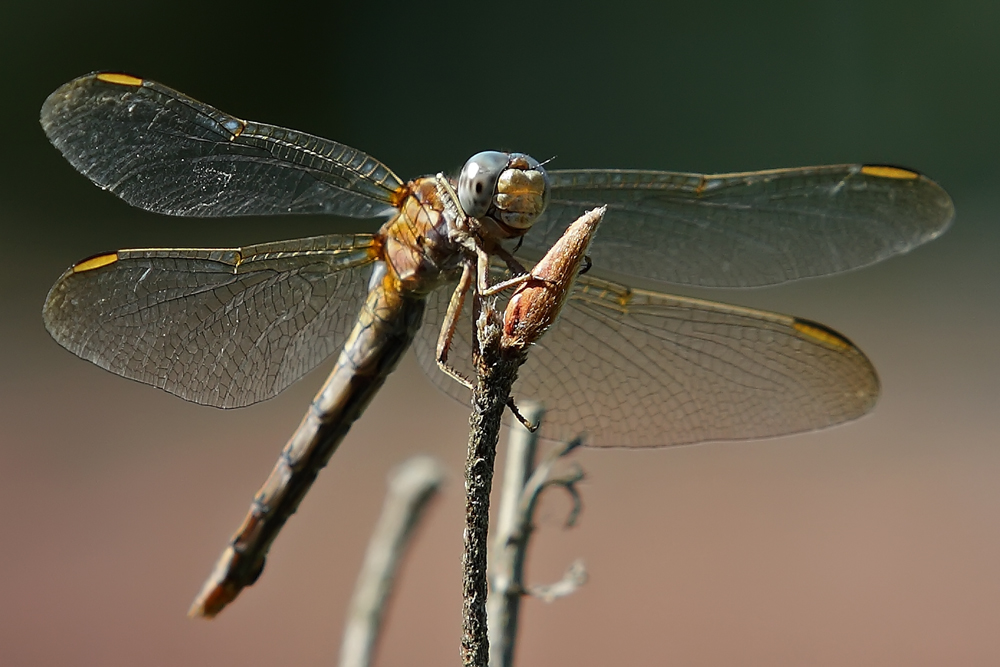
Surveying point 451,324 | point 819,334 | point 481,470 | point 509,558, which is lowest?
point 481,470

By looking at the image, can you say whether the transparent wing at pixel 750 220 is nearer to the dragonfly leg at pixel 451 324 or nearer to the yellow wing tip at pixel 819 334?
the yellow wing tip at pixel 819 334

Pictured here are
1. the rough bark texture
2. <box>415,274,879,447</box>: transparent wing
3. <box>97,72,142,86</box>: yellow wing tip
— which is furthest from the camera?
<box>415,274,879,447</box>: transparent wing

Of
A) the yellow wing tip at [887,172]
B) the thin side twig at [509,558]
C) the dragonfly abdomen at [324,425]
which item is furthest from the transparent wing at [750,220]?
the thin side twig at [509,558]

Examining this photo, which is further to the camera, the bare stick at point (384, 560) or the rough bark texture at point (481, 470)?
the bare stick at point (384, 560)

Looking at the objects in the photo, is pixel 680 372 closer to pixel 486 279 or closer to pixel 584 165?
pixel 486 279

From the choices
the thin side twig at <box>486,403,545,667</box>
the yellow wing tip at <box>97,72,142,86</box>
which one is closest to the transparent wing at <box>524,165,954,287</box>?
the thin side twig at <box>486,403,545,667</box>

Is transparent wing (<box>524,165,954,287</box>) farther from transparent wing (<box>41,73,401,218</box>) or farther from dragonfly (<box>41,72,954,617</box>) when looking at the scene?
transparent wing (<box>41,73,401,218</box>)

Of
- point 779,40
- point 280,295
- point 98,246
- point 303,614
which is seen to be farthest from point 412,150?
point 280,295

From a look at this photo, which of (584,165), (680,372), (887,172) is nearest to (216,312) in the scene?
(680,372)
